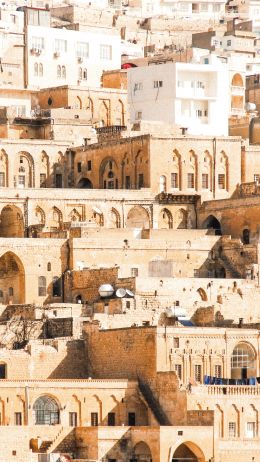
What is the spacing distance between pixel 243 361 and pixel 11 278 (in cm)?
1338

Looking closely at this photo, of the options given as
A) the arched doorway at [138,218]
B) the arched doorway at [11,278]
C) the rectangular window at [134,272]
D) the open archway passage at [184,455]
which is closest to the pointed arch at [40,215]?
the arched doorway at [138,218]

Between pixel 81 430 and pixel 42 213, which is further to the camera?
pixel 42 213

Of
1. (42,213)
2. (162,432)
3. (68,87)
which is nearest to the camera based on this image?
(162,432)

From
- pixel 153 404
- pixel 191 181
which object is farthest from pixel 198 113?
pixel 153 404

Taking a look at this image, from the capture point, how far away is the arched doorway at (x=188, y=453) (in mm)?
82312

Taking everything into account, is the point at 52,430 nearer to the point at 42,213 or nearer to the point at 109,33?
the point at 42,213

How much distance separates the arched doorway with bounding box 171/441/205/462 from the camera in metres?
82.3

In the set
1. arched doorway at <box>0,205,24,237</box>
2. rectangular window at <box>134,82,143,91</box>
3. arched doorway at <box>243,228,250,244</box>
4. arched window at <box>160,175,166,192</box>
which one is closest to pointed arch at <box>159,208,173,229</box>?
arched window at <box>160,175,166,192</box>

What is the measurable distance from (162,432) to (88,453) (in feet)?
9.50

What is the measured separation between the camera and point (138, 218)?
10388 centimetres

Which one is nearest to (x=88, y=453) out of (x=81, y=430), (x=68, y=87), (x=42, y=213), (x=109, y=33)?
(x=81, y=430)

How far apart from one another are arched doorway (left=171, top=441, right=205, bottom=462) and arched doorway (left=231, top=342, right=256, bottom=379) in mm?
5363

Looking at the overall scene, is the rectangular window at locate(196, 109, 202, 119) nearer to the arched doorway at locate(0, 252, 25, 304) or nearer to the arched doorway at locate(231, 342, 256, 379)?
the arched doorway at locate(0, 252, 25, 304)

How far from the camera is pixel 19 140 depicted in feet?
349
